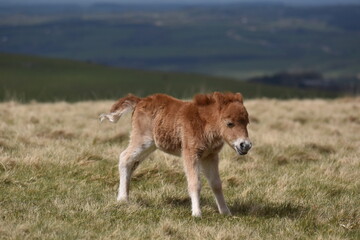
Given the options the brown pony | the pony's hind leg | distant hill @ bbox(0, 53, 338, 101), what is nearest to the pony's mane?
the brown pony

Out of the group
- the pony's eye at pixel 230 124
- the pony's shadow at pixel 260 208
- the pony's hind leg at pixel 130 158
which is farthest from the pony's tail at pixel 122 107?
the pony's eye at pixel 230 124

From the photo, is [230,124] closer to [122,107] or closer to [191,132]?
[191,132]

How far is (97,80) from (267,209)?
183 feet

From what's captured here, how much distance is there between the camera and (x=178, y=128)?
8.41 metres

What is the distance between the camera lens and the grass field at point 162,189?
24.2ft

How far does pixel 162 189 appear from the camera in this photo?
9.12 meters

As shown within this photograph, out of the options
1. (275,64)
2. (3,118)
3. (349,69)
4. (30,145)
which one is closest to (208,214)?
(30,145)

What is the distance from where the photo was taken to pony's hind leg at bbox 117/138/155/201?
8719 mm

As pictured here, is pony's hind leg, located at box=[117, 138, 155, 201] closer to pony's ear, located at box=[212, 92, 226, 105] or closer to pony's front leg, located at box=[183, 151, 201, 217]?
pony's front leg, located at box=[183, 151, 201, 217]

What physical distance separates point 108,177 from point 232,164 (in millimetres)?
2142

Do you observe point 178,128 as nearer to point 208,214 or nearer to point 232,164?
point 208,214

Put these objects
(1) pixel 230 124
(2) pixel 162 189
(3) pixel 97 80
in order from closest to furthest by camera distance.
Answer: (1) pixel 230 124
(2) pixel 162 189
(3) pixel 97 80

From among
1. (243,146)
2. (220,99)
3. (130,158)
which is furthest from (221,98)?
(130,158)

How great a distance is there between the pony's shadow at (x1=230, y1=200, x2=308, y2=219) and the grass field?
1 centimetres
